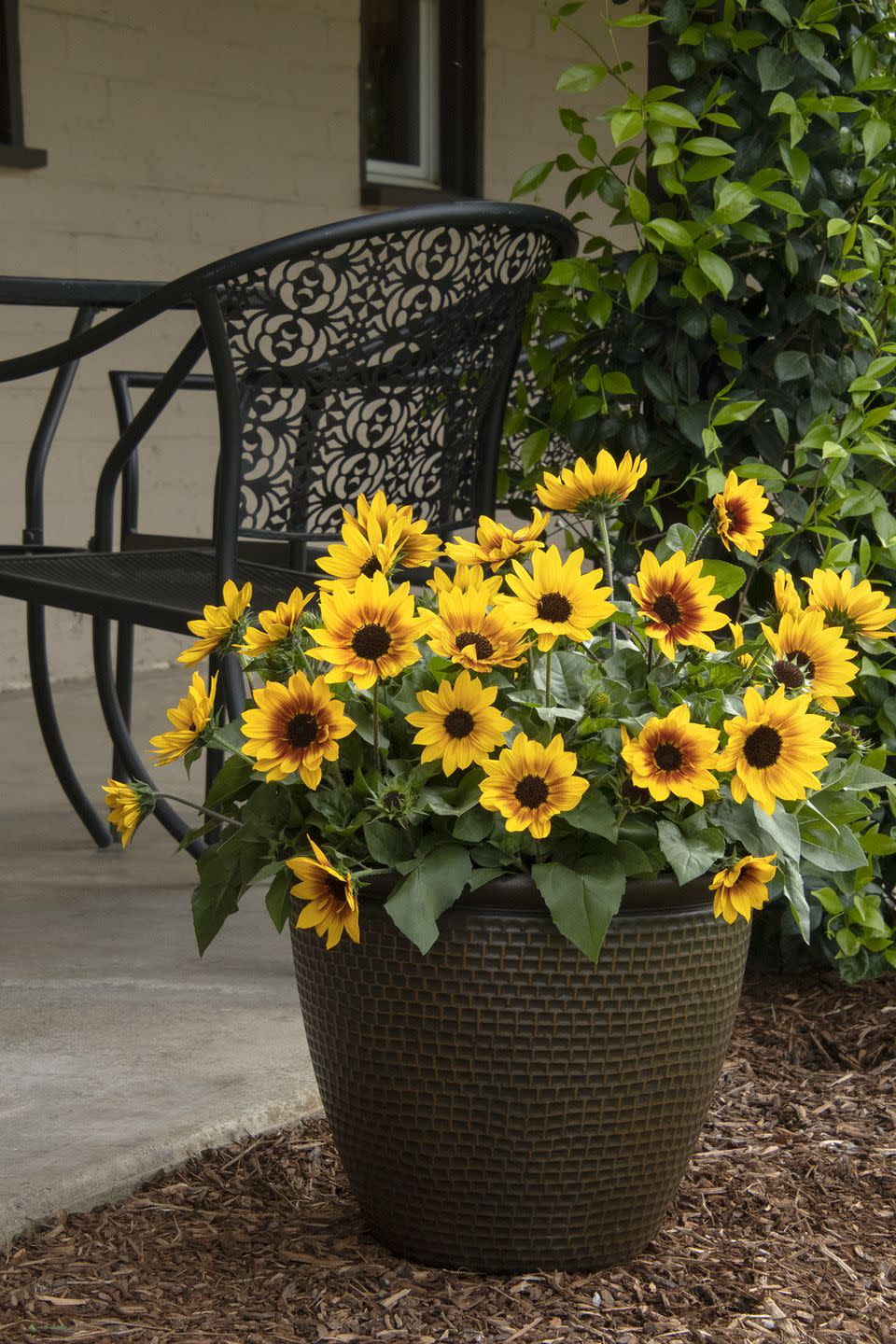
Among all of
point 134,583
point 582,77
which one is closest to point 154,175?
point 134,583

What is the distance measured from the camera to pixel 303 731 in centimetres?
137

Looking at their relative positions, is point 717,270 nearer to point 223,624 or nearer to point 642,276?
point 642,276

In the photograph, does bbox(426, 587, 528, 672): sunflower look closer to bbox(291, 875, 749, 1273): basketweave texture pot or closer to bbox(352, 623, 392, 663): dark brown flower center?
bbox(352, 623, 392, 663): dark brown flower center

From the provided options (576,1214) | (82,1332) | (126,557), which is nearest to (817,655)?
(576,1214)

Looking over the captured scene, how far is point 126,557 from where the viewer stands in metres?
2.79

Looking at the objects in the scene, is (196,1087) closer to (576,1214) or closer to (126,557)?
(576,1214)

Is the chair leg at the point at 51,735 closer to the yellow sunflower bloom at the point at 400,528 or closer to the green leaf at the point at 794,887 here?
the yellow sunflower bloom at the point at 400,528

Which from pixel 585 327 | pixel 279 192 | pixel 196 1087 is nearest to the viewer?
pixel 196 1087

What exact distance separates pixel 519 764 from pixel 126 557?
63.1 inches

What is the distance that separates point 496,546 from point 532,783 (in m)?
0.30

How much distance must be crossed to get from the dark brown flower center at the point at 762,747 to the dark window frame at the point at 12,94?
3997 mm

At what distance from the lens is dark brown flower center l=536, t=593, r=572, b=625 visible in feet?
4.49

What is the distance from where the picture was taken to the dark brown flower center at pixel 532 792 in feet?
4.33

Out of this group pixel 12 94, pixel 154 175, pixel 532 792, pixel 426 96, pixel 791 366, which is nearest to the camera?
pixel 532 792
